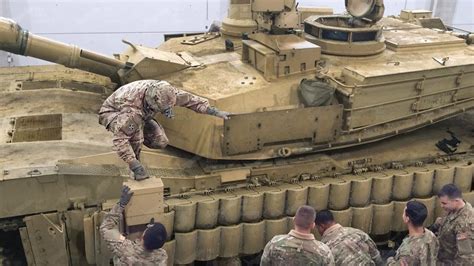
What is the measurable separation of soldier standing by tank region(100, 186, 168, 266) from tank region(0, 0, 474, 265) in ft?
0.84

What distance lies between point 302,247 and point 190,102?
2.35 m

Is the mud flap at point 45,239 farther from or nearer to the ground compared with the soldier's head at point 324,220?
nearer to the ground

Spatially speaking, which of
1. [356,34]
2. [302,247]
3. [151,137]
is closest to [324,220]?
[302,247]

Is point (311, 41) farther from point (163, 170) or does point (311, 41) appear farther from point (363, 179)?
point (163, 170)

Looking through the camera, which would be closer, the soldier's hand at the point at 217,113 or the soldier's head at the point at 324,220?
the soldier's head at the point at 324,220

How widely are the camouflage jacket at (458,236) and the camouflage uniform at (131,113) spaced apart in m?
3.20

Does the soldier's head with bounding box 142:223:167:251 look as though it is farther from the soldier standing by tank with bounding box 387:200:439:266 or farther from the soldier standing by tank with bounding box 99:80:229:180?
the soldier standing by tank with bounding box 387:200:439:266

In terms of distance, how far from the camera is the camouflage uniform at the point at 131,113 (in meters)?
6.59

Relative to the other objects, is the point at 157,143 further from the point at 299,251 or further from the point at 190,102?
the point at 299,251

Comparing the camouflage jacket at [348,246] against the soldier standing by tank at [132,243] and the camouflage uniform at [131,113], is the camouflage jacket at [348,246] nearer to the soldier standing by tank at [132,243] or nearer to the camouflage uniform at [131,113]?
the soldier standing by tank at [132,243]

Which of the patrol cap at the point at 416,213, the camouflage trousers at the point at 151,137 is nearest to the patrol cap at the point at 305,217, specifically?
the patrol cap at the point at 416,213

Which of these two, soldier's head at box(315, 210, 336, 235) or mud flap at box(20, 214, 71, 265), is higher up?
soldier's head at box(315, 210, 336, 235)

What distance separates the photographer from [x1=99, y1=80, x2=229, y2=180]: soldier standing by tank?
660cm

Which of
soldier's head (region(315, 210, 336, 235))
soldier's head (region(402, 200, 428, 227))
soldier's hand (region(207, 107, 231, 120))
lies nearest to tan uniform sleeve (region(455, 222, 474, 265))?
soldier's head (region(402, 200, 428, 227))
